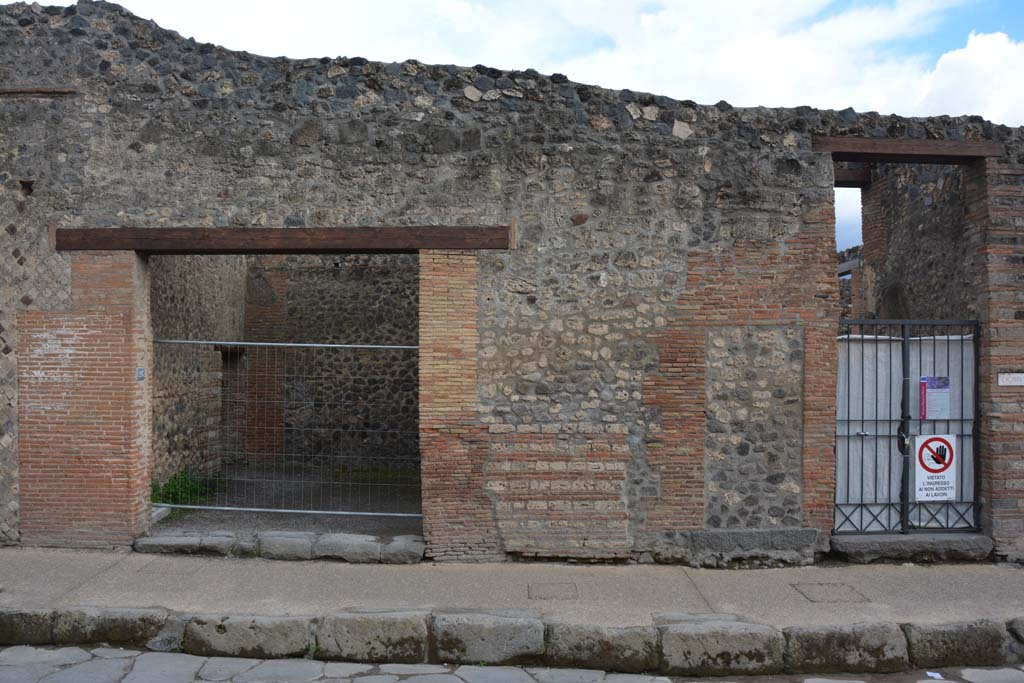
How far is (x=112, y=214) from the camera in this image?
6.38 metres

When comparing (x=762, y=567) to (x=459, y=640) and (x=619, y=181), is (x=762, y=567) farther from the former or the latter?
(x=619, y=181)

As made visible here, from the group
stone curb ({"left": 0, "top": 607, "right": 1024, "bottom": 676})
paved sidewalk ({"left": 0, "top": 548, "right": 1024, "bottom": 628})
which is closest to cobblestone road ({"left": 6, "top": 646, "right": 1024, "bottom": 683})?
stone curb ({"left": 0, "top": 607, "right": 1024, "bottom": 676})

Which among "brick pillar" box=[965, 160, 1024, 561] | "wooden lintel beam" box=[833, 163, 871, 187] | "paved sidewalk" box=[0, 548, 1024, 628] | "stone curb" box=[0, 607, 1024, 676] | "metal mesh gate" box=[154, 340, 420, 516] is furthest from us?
"wooden lintel beam" box=[833, 163, 871, 187]

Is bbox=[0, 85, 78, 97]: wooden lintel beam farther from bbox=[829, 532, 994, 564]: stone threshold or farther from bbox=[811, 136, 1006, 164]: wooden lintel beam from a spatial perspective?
bbox=[829, 532, 994, 564]: stone threshold

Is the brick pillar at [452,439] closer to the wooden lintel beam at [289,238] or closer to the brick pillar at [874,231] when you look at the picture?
the wooden lintel beam at [289,238]

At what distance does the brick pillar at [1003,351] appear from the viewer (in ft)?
20.9

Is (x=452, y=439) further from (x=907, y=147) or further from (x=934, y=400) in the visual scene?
→ (x=907, y=147)

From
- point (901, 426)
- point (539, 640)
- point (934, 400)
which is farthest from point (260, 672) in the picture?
point (934, 400)

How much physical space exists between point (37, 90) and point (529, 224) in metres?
4.77

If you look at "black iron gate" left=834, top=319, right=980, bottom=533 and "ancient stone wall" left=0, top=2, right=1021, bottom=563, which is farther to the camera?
"black iron gate" left=834, top=319, right=980, bottom=533

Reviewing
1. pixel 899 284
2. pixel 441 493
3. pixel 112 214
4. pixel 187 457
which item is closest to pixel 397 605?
pixel 441 493

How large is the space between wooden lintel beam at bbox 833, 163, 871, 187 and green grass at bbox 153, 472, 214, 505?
9.41 m

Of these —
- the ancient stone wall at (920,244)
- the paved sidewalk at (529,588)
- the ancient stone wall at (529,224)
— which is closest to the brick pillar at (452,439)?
the ancient stone wall at (529,224)

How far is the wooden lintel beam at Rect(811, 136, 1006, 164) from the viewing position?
Answer: 21.0ft
